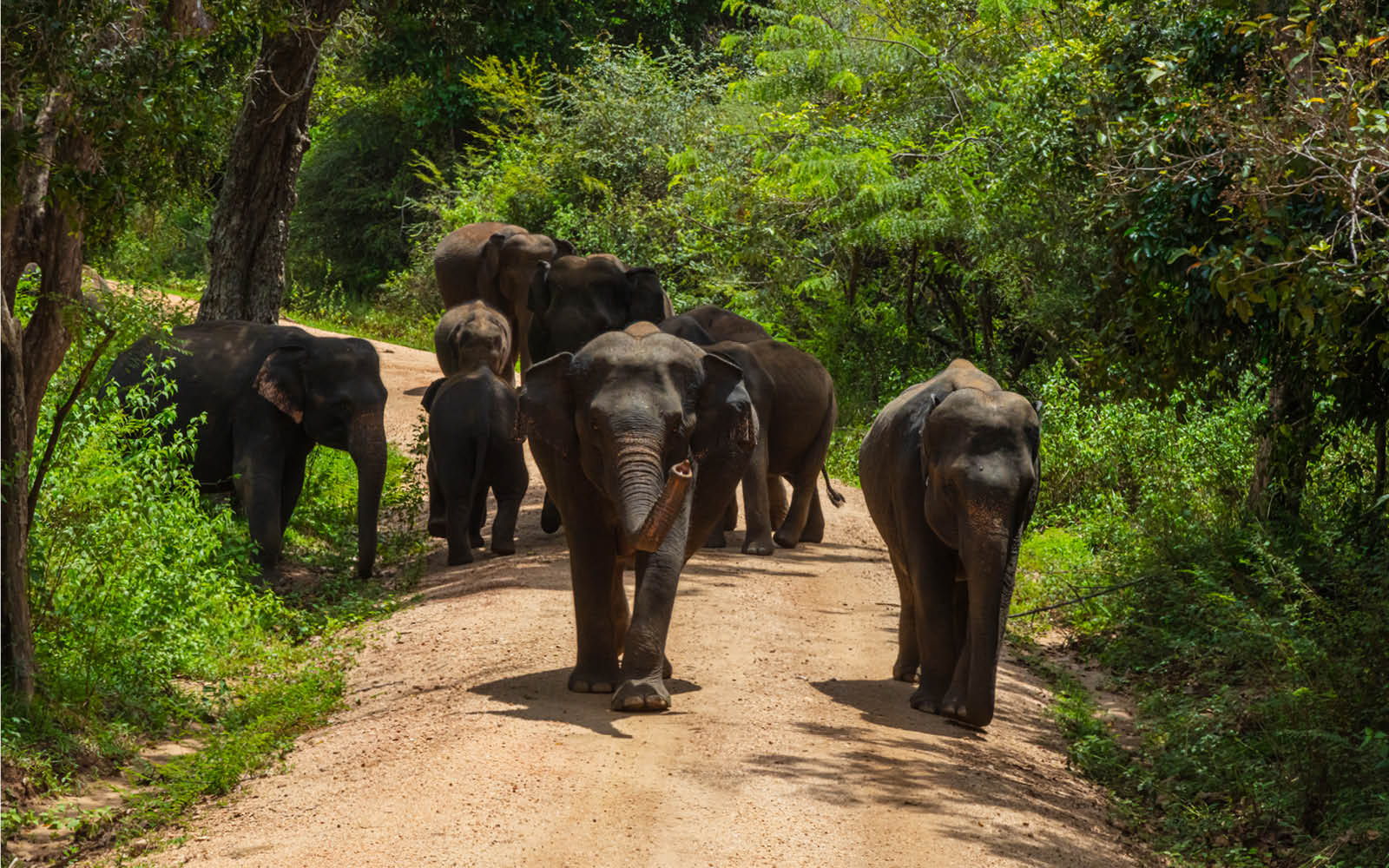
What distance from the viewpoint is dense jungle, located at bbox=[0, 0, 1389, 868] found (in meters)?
7.64

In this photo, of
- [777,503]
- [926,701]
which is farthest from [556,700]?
[777,503]

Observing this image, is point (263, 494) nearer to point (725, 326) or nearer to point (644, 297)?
point (644, 297)

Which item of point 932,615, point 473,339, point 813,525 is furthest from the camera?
point 473,339

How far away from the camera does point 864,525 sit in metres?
17.4

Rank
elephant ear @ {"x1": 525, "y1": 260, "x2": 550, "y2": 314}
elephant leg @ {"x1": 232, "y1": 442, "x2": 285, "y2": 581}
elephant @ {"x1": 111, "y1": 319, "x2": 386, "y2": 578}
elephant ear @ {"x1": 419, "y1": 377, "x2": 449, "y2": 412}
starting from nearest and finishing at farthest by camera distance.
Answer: elephant leg @ {"x1": 232, "y1": 442, "x2": 285, "y2": 581} → elephant @ {"x1": 111, "y1": 319, "x2": 386, "y2": 578} → elephant ear @ {"x1": 419, "y1": 377, "x2": 449, "y2": 412} → elephant ear @ {"x1": 525, "y1": 260, "x2": 550, "y2": 314}

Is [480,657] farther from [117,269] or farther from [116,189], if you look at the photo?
[117,269]

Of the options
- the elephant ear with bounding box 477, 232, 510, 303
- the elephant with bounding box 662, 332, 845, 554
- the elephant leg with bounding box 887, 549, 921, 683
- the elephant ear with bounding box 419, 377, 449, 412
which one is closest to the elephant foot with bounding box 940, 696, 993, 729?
the elephant leg with bounding box 887, 549, 921, 683

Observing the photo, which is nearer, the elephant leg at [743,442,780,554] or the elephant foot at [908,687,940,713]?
the elephant foot at [908,687,940,713]

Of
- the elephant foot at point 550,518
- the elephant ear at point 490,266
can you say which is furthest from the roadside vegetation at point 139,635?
the elephant ear at point 490,266

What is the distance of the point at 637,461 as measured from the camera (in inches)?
336

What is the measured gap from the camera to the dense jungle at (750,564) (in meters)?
7.64

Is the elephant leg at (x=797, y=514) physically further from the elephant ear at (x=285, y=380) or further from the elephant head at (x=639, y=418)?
the elephant head at (x=639, y=418)

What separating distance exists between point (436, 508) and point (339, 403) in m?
1.80

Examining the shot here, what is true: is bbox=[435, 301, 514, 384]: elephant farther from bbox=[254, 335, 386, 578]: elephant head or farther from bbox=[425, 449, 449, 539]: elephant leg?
bbox=[254, 335, 386, 578]: elephant head
